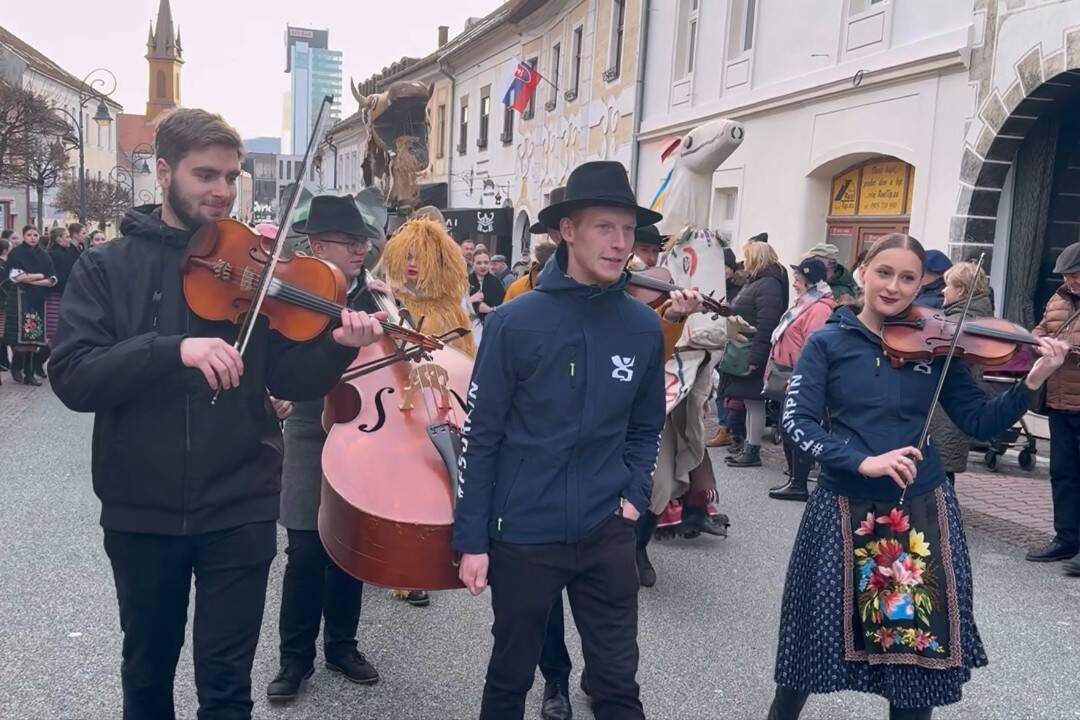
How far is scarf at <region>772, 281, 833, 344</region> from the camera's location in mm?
6570

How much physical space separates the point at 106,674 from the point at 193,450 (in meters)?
1.75

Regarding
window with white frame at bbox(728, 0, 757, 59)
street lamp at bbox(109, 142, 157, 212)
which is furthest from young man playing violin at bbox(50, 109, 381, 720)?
street lamp at bbox(109, 142, 157, 212)

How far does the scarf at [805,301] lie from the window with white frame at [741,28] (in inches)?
296

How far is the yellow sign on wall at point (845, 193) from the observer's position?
11.2 meters

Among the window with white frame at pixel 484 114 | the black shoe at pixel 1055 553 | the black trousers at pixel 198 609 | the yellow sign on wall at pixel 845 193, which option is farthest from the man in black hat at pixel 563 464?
the window with white frame at pixel 484 114

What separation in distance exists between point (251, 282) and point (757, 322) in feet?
19.6

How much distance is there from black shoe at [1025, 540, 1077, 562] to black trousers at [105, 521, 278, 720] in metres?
4.67

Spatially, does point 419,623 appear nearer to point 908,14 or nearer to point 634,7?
point 908,14

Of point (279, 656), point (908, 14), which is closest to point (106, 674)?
point (279, 656)

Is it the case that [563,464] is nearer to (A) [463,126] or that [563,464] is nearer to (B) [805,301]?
(B) [805,301]

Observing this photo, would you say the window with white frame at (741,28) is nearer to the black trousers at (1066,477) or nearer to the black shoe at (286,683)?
the black trousers at (1066,477)

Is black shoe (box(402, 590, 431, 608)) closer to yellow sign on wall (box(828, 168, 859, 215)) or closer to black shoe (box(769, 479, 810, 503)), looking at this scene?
black shoe (box(769, 479, 810, 503))

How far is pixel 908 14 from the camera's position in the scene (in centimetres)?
976

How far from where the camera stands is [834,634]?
268 centimetres
